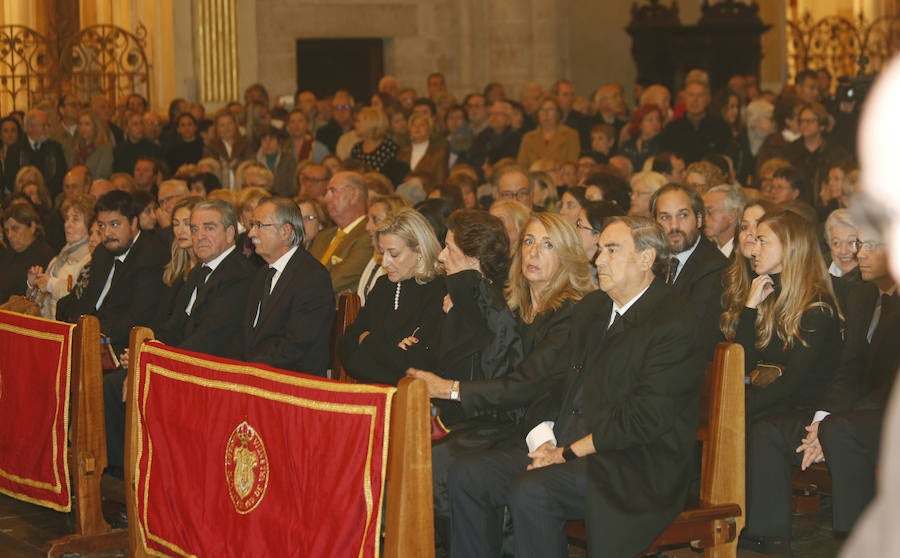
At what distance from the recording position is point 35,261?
9.80 metres

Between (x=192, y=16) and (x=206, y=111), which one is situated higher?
(x=192, y=16)

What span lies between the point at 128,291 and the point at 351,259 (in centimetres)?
146

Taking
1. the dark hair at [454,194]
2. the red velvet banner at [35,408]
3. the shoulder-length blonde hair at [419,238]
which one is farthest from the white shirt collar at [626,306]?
the dark hair at [454,194]

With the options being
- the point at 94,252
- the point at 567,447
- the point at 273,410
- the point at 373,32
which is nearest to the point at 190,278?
the point at 94,252

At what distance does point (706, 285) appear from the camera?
634 centimetres

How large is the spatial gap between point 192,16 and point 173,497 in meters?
14.0

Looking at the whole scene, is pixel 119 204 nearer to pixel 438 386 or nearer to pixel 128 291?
pixel 128 291

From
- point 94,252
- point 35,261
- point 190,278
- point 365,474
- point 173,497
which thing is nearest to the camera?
point 365,474

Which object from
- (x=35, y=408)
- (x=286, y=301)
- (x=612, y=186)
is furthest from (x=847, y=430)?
(x=612, y=186)

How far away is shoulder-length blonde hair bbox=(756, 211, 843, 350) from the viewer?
5539 mm

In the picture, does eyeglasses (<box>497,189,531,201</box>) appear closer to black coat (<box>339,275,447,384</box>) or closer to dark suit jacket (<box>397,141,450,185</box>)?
dark suit jacket (<box>397,141,450,185</box>)

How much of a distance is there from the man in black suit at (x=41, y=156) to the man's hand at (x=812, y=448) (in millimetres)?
10933

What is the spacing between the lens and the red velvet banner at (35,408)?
250 inches

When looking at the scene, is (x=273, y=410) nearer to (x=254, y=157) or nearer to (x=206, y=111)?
(x=254, y=157)
